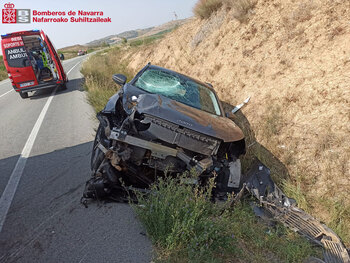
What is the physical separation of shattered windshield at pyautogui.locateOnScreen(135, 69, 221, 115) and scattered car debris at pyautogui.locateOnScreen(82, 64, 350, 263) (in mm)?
586

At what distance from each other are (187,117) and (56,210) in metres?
2.05

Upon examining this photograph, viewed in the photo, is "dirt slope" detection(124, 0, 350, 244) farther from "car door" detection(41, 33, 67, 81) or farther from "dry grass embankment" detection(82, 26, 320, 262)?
"car door" detection(41, 33, 67, 81)

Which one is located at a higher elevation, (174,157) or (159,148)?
(159,148)

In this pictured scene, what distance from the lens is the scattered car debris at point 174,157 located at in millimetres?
2879

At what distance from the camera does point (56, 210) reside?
10.1 ft

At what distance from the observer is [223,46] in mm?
8547

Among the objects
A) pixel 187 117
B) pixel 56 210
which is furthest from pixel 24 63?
pixel 187 117

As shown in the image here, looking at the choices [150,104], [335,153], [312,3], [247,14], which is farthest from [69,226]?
[247,14]

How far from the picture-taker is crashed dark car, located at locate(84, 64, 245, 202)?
9.61 feet

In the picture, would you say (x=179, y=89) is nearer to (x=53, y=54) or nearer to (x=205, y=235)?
(x=205, y=235)

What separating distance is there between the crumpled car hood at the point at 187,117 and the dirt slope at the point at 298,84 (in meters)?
1.45

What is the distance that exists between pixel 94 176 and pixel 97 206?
39 cm

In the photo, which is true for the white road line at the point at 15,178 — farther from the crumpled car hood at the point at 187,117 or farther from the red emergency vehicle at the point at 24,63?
the red emergency vehicle at the point at 24,63

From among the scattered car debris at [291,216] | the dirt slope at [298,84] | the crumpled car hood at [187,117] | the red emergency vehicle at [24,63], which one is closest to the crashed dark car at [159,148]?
the crumpled car hood at [187,117]
